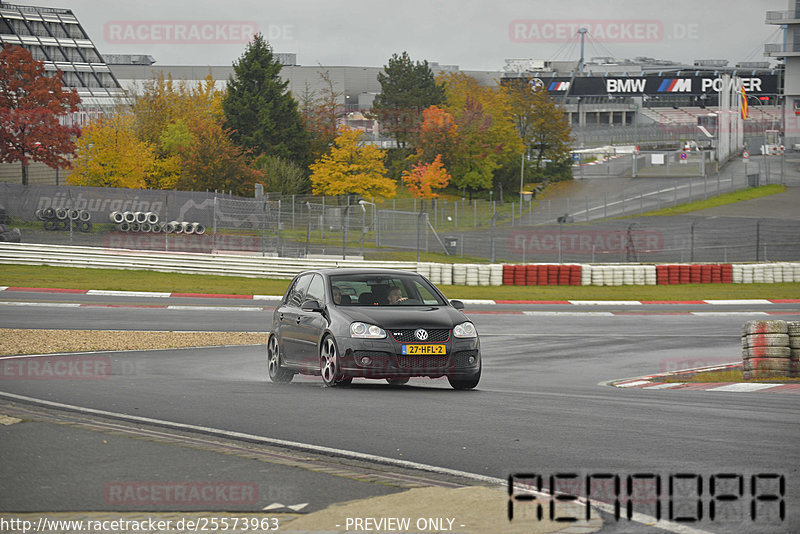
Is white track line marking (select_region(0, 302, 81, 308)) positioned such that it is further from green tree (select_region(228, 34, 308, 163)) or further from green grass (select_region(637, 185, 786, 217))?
green tree (select_region(228, 34, 308, 163))

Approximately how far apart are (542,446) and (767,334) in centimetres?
873

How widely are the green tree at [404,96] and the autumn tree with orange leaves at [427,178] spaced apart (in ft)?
58.9

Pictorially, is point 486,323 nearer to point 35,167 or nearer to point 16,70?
point 16,70

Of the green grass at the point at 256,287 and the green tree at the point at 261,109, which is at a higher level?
the green tree at the point at 261,109

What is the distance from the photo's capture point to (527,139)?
3568 inches

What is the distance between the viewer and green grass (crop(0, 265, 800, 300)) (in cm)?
3431

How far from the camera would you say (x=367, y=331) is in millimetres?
12086

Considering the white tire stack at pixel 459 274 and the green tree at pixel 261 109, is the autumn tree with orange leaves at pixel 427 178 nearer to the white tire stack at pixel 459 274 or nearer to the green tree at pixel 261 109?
the green tree at pixel 261 109

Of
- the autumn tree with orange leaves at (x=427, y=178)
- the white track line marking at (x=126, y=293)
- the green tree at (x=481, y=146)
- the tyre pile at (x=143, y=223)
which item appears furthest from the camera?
the green tree at (x=481, y=146)

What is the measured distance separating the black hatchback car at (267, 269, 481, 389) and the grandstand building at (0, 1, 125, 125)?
288ft

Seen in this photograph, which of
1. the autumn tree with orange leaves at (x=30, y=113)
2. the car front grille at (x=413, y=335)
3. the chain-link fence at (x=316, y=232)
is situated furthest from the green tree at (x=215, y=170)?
the car front grille at (x=413, y=335)

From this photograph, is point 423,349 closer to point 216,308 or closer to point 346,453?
point 346,453

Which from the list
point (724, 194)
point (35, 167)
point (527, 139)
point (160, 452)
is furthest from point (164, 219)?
point (527, 139)

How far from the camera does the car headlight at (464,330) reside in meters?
12.3
